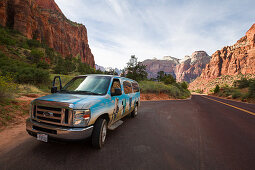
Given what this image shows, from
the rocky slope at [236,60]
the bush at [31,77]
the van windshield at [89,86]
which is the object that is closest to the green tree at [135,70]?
the bush at [31,77]

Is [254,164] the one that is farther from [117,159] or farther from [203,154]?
[117,159]

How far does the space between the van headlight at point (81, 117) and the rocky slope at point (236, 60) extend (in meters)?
119

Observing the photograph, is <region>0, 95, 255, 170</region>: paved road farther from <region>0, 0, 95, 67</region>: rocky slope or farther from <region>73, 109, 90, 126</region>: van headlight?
<region>0, 0, 95, 67</region>: rocky slope

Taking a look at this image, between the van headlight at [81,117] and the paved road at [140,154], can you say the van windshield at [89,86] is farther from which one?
the paved road at [140,154]

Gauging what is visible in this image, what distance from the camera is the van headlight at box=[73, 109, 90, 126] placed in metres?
2.52

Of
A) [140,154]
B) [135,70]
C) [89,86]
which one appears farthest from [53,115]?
[135,70]

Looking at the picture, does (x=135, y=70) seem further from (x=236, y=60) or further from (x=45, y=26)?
(x=236, y=60)

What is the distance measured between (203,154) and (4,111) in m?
7.10

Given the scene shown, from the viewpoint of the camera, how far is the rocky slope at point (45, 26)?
55.2 metres

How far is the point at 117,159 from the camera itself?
254 cm

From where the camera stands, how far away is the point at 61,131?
244 cm

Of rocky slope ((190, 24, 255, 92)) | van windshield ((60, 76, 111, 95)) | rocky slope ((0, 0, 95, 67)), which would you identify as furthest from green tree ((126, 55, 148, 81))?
rocky slope ((190, 24, 255, 92))

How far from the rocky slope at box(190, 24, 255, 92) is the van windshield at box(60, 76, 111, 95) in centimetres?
11759

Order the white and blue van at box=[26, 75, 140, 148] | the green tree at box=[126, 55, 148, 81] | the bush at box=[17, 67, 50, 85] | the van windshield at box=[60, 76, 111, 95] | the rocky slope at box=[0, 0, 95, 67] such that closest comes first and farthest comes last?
the white and blue van at box=[26, 75, 140, 148]
the van windshield at box=[60, 76, 111, 95]
the bush at box=[17, 67, 50, 85]
the green tree at box=[126, 55, 148, 81]
the rocky slope at box=[0, 0, 95, 67]
